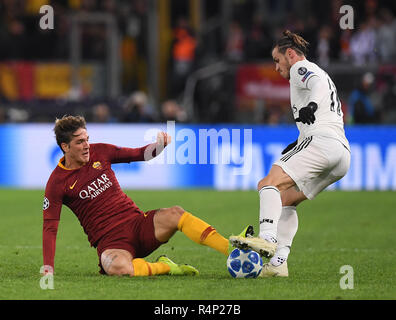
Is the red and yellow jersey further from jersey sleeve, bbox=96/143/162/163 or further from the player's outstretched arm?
the player's outstretched arm

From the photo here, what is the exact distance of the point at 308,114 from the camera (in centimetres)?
720

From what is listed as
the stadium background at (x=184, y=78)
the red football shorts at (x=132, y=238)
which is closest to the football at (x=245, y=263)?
the red football shorts at (x=132, y=238)

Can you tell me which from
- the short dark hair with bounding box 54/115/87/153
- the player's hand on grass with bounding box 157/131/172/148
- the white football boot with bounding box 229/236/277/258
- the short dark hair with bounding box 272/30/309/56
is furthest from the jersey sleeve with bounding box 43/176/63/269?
the short dark hair with bounding box 272/30/309/56

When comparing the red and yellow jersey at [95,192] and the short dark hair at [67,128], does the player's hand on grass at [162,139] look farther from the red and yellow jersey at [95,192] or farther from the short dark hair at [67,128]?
the short dark hair at [67,128]

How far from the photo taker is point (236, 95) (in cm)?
1873

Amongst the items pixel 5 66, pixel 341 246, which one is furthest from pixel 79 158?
pixel 5 66

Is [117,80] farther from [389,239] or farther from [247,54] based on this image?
[389,239]

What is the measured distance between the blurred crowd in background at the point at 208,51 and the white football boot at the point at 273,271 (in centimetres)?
978

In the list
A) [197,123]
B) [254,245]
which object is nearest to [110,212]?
[254,245]

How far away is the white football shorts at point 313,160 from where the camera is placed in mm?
7273

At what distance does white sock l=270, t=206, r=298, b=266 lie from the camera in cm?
755

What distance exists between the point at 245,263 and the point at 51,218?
5.25 feet

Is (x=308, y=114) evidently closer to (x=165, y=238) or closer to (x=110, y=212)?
(x=165, y=238)

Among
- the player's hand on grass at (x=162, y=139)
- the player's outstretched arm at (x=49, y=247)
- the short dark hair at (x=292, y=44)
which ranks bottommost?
the player's outstretched arm at (x=49, y=247)
